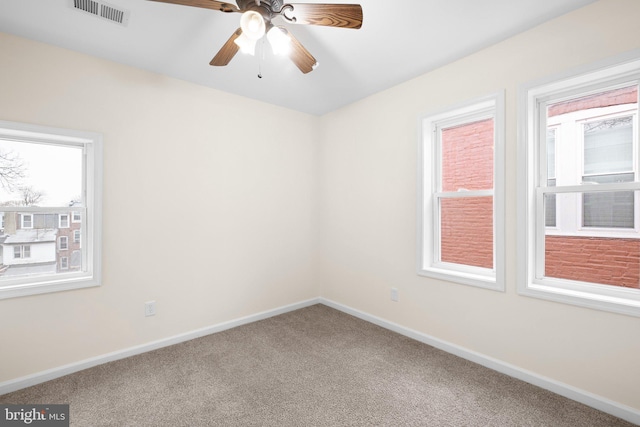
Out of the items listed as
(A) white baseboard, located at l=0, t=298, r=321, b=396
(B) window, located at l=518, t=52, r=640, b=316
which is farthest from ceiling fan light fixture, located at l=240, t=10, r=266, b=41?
(A) white baseboard, located at l=0, t=298, r=321, b=396

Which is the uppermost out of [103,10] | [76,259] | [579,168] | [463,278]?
[103,10]

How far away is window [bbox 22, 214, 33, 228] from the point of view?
2240 millimetres

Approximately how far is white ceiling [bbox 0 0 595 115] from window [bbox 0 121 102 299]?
727 mm

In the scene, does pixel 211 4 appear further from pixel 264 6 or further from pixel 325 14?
pixel 325 14

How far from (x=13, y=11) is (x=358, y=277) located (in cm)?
353

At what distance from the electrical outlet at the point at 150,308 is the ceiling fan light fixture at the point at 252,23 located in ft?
7.86

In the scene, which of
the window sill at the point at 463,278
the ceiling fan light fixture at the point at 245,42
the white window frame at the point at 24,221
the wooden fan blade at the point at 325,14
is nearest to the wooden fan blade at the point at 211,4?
the ceiling fan light fixture at the point at 245,42

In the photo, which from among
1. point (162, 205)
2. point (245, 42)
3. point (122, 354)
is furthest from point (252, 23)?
point (122, 354)

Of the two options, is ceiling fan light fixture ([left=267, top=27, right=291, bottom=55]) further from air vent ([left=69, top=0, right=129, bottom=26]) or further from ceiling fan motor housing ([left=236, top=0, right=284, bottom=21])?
air vent ([left=69, top=0, right=129, bottom=26])

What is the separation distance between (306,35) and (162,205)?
194cm

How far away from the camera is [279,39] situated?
1653mm

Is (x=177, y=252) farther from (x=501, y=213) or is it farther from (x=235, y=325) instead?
(x=501, y=213)

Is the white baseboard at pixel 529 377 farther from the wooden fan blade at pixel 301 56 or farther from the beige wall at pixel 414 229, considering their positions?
the wooden fan blade at pixel 301 56

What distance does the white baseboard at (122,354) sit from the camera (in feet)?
6.87
